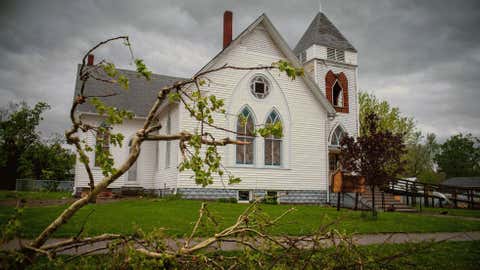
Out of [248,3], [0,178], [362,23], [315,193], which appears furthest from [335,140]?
[0,178]

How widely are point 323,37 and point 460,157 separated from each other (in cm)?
7316

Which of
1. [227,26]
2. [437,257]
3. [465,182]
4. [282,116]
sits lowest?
[465,182]

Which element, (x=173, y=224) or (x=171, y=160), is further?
(x=171, y=160)

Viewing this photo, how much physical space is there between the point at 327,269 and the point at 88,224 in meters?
6.64

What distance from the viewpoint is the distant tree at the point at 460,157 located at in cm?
7900

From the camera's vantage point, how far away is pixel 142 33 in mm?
16031

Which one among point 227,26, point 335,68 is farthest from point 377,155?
point 335,68

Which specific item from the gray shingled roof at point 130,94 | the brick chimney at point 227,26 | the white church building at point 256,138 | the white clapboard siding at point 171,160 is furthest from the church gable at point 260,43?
the gray shingled roof at point 130,94

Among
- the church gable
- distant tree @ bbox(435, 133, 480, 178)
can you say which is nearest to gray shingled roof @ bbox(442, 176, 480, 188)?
distant tree @ bbox(435, 133, 480, 178)

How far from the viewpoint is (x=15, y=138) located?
33.9 m

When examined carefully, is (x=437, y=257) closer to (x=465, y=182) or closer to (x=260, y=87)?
(x=260, y=87)

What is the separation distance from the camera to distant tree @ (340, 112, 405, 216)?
37.5 feet

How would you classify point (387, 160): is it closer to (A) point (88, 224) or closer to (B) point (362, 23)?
(A) point (88, 224)

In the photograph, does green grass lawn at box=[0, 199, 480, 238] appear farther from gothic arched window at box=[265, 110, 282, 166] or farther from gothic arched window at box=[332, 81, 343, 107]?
gothic arched window at box=[332, 81, 343, 107]
